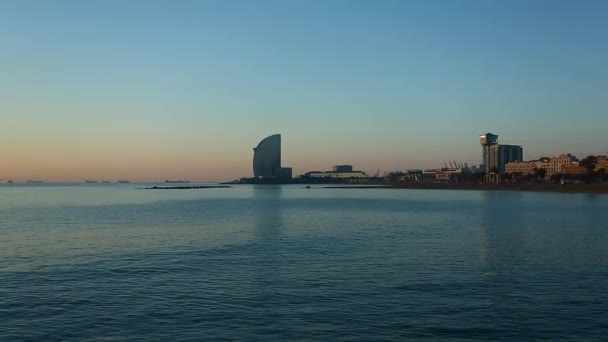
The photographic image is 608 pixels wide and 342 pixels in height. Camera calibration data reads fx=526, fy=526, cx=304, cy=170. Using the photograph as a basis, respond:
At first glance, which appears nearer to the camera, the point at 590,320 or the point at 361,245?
the point at 590,320

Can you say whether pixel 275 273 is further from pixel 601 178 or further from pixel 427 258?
pixel 601 178

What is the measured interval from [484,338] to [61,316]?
10.8 meters

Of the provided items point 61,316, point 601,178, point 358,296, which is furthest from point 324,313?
→ point 601,178

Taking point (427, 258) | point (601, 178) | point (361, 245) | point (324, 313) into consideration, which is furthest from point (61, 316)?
point (601, 178)

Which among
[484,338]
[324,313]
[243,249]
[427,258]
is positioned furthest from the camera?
[243,249]

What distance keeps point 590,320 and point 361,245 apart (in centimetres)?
1516

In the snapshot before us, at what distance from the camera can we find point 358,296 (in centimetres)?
1611

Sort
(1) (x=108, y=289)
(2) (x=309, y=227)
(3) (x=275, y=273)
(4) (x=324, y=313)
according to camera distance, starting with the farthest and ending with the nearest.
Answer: (2) (x=309, y=227), (3) (x=275, y=273), (1) (x=108, y=289), (4) (x=324, y=313)

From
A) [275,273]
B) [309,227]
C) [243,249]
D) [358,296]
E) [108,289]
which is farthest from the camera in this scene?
[309,227]

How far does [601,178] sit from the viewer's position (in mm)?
155000

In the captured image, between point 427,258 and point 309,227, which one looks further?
point 309,227

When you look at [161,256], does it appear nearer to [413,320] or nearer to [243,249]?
[243,249]

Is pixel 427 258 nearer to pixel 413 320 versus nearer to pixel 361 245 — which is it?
pixel 361 245

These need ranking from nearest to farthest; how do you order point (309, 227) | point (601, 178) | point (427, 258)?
point (427, 258), point (309, 227), point (601, 178)
